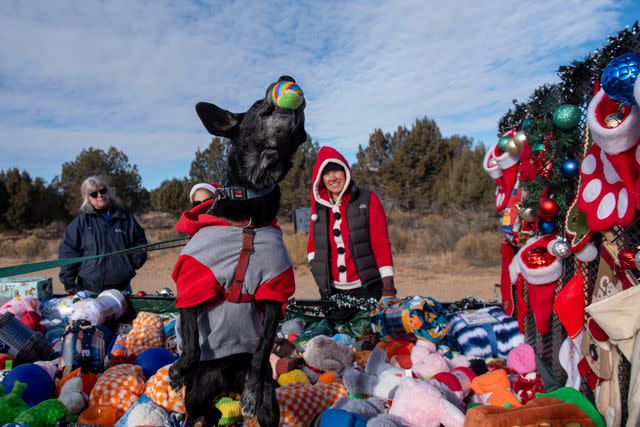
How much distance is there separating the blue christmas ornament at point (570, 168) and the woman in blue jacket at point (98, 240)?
3.74m

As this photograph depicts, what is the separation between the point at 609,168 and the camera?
6.95ft

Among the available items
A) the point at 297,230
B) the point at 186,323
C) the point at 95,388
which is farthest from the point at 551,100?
the point at 297,230

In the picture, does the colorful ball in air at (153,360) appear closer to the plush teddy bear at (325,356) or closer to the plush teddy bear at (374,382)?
the plush teddy bear at (325,356)

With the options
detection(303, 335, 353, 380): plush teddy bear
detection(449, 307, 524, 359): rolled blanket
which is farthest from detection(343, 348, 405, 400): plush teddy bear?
detection(449, 307, 524, 359): rolled blanket

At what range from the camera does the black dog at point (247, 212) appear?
5.47 feet

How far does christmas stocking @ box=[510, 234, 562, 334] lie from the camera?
286 cm

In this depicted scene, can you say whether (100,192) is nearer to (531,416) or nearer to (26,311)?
(26,311)

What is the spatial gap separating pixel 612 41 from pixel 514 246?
6.81ft

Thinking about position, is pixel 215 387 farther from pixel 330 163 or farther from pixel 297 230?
pixel 297 230

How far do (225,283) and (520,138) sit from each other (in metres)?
2.76

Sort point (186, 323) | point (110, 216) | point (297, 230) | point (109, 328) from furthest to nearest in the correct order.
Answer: point (297, 230)
point (110, 216)
point (109, 328)
point (186, 323)

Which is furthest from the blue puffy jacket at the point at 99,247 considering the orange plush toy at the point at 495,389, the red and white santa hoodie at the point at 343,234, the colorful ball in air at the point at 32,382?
the orange plush toy at the point at 495,389

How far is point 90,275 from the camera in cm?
448

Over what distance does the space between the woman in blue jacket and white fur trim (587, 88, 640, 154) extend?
13.0 ft
